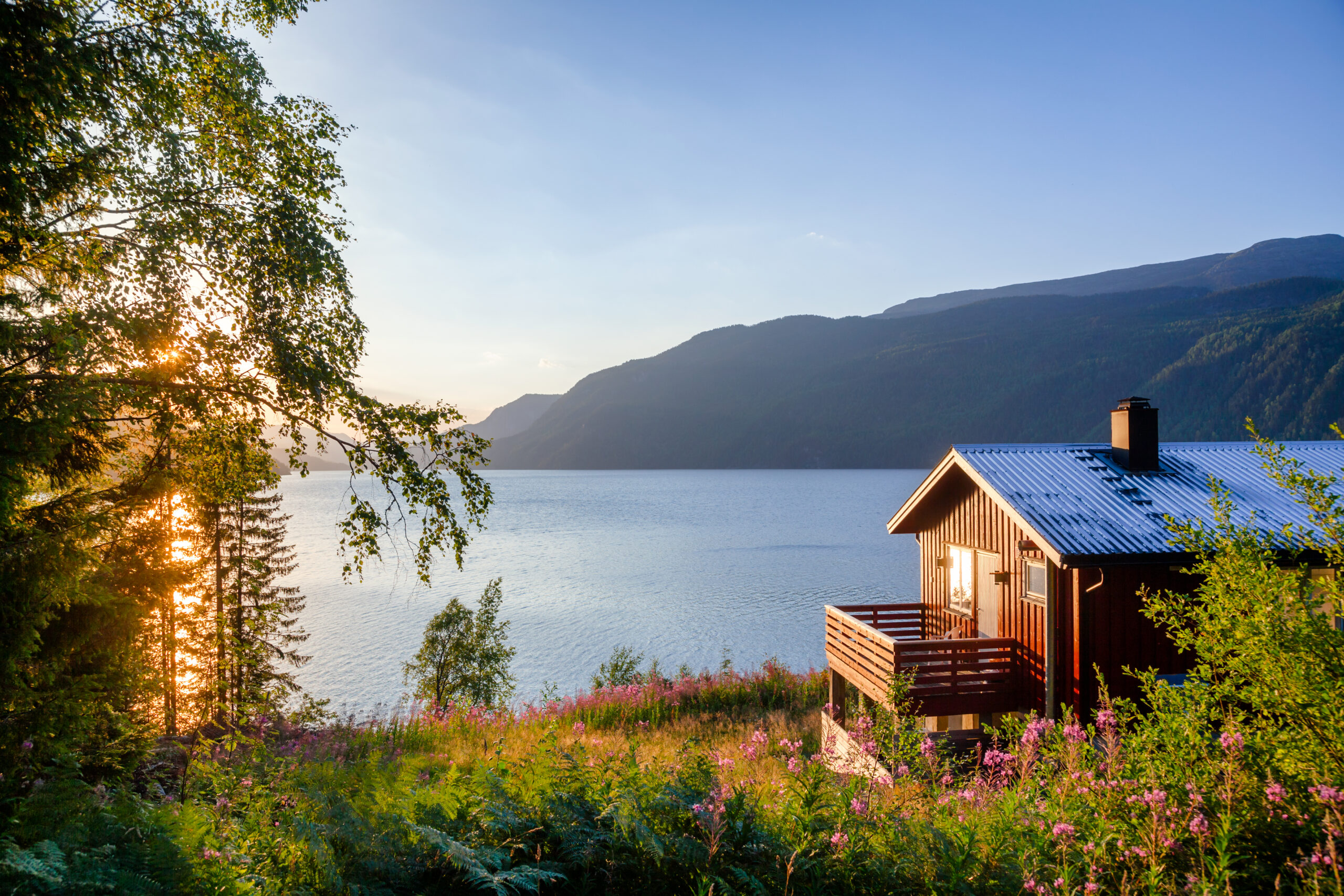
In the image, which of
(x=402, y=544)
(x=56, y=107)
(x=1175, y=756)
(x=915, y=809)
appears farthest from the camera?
(x=402, y=544)

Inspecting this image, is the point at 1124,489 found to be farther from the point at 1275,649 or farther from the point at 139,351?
the point at 139,351

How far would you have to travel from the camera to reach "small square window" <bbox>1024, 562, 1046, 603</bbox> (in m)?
11.4

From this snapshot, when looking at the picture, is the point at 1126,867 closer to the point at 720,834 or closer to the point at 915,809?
the point at 915,809

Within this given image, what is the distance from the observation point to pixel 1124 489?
12117 millimetres

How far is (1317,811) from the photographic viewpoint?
3520mm

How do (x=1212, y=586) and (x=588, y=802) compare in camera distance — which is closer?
(x=588, y=802)

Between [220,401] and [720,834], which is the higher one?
[220,401]

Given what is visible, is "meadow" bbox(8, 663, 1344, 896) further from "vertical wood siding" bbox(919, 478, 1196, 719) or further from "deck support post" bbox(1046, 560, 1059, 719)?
"deck support post" bbox(1046, 560, 1059, 719)

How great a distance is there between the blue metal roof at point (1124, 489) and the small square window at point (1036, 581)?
3.37 ft

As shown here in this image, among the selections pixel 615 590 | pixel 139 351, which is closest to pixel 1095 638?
pixel 139 351

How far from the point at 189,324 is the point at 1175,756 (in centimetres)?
934

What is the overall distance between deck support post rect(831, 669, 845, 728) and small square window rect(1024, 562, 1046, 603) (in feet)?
16.7

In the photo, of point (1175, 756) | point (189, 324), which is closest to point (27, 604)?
point (189, 324)

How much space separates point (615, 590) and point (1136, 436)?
118ft
